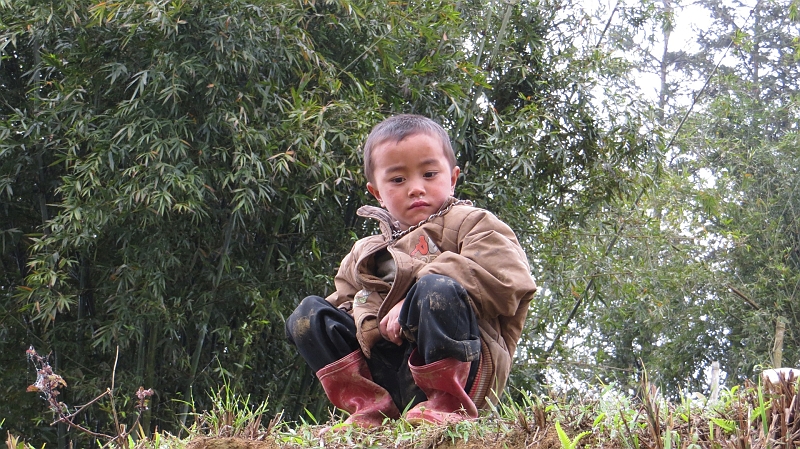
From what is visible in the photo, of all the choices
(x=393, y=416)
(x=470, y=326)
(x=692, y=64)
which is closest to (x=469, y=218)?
(x=470, y=326)

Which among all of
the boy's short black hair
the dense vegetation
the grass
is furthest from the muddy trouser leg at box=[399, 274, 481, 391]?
the dense vegetation

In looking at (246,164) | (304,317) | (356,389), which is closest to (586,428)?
(356,389)

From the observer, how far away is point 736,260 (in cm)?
998

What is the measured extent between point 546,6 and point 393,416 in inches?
167

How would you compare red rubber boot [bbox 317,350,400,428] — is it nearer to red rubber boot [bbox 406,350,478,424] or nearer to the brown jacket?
the brown jacket

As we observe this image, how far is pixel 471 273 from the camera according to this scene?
2.41 m

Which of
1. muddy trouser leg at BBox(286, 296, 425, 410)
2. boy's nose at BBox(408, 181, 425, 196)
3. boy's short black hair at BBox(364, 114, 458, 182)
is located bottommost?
muddy trouser leg at BBox(286, 296, 425, 410)

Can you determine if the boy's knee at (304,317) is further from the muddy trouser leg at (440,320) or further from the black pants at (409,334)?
the muddy trouser leg at (440,320)

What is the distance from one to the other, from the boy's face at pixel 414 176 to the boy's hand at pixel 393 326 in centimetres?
32

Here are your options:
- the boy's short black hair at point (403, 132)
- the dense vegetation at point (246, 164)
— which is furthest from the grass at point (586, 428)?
Answer: the dense vegetation at point (246, 164)

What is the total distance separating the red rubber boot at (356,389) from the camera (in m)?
2.60

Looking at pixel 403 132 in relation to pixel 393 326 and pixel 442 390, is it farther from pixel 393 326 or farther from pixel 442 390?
pixel 442 390

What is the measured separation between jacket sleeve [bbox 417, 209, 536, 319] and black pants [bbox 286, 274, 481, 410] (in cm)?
6

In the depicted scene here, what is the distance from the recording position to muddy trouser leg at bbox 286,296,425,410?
2.62 metres
